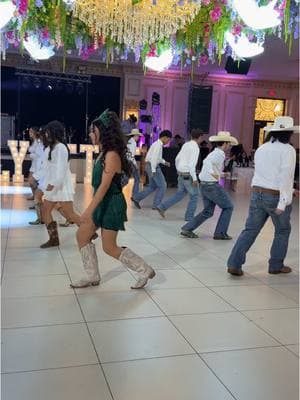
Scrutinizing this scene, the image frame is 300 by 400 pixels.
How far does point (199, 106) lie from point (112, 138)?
43.1 ft

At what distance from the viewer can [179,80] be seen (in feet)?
54.1

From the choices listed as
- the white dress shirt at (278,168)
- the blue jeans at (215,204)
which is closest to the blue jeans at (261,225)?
the white dress shirt at (278,168)

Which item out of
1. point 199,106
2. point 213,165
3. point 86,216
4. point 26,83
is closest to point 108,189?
point 86,216

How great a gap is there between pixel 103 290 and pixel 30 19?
3.38m

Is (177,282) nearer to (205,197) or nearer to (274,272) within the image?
(274,272)

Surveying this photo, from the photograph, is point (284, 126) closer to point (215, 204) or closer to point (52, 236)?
point (215, 204)

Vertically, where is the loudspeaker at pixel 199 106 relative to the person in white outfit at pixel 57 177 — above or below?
above

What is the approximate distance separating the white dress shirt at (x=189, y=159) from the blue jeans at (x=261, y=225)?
2517mm

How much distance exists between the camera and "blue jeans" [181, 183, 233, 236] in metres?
5.60

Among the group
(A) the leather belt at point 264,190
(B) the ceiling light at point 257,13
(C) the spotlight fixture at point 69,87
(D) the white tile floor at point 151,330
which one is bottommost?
(D) the white tile floor at point 151,330

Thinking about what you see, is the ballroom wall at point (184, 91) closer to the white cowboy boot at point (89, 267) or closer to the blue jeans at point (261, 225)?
the blue jeans at point (261, 225)

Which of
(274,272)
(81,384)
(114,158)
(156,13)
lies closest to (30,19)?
(156,13)

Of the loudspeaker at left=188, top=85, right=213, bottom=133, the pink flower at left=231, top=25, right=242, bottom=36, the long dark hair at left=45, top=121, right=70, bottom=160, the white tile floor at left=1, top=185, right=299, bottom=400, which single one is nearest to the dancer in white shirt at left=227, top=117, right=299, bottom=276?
the white tile floor at left=1, top=185, right=299, bottom=400

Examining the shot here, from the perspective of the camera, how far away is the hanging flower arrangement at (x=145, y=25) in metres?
5.09
